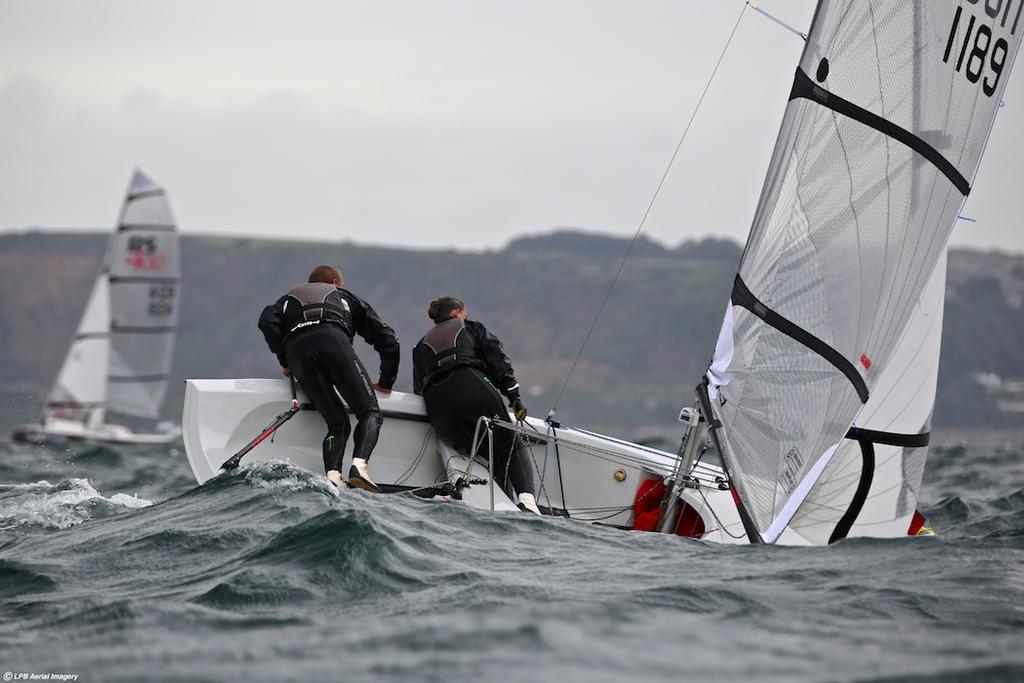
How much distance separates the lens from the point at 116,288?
24.8 m

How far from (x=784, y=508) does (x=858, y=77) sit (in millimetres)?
1894

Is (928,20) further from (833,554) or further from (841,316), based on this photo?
(833,554)

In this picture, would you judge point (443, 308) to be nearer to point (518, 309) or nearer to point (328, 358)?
point (328, 358)

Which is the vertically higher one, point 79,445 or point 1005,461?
point 1005,461

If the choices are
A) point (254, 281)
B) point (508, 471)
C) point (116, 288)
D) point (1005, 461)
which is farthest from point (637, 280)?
point (508, 471)

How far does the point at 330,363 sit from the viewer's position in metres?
6.14

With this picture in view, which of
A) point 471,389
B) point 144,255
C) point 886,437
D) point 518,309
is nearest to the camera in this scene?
point 471,389

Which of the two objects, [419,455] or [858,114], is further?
[419,455]

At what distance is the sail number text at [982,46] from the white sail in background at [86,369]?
22.0 m

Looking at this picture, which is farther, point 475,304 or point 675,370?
point 475,304

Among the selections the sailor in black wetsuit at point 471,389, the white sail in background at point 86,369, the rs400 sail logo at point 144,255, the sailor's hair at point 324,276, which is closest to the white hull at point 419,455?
the sailor in black wetsuit at point 471,389

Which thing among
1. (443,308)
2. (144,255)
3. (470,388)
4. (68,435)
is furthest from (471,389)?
(144,255)

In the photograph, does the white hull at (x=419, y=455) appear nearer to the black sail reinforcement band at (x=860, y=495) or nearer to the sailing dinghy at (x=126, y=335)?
the black sail reinforcement band at (x=860, y=495)

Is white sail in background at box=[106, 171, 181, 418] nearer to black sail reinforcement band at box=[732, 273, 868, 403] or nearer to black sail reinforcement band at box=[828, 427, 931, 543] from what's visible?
black sail reinforcement band at box=[828, 427, 931, 543]
